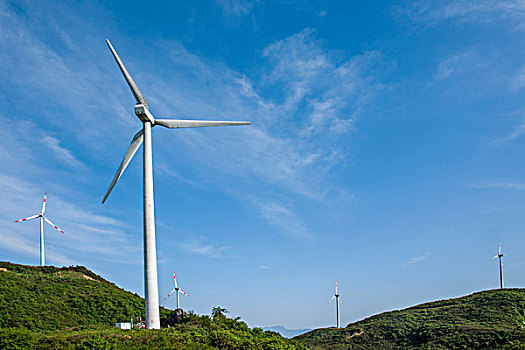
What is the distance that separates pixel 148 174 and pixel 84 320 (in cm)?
2140

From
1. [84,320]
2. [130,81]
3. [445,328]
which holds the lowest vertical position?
[445,328]

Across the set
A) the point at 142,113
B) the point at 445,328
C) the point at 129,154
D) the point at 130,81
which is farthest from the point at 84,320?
the point at 445,328

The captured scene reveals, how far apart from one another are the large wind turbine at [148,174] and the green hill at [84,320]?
3014mm

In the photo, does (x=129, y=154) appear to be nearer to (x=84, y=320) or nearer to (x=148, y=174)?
(x=148, y=174)

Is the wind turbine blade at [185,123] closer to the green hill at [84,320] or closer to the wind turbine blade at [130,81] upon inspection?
the wind turbine blade at [130,81]

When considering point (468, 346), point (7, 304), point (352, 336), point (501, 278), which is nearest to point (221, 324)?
point (7, 304)

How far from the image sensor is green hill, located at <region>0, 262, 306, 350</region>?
3756 centimetres

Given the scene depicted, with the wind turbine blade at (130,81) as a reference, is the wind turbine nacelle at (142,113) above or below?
below

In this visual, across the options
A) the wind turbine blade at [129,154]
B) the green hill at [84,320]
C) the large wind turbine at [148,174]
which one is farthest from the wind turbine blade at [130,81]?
the green hill at [84,320]

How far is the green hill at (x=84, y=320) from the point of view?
3756 cm

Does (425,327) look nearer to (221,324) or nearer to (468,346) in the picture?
(468,346)

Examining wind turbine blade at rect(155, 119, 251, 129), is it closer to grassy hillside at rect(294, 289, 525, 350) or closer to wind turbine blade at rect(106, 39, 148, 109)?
wind turbine blade at rect(106, 39, 148, 109)

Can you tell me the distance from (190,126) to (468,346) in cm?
4901

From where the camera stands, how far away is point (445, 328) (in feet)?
258
